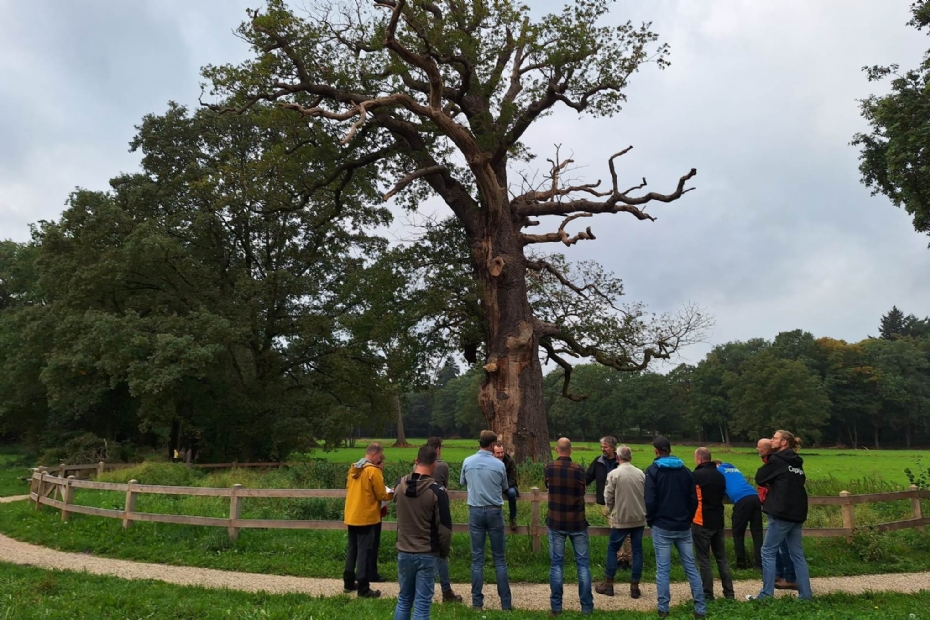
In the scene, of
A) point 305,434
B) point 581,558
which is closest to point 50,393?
point 305,434

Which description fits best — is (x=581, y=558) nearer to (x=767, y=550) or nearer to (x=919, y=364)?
(x=767, y=550)

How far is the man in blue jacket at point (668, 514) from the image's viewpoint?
6.28 m

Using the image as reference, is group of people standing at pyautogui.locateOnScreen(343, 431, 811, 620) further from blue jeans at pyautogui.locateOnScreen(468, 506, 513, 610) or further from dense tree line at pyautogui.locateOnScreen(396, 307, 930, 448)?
dense tree line at pyautogui.locateOnScreen(396, 307, 930, 448)

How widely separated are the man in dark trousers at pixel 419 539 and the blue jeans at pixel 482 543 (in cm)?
124

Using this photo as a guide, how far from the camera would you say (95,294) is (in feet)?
77.4

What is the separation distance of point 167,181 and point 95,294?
20.0 ft

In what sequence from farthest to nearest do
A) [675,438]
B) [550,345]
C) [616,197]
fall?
[675,438]
[550,345]
[616,197]

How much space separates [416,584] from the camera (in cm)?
522

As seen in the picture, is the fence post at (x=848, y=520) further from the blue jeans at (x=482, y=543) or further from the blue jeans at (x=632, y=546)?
the blue jeans at (x=482, y=543)

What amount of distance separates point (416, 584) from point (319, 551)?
4.22 metres

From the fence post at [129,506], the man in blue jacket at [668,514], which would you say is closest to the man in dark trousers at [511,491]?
the man in blue jacket at [668,514]

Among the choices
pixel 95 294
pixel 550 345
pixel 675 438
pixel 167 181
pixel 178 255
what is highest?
pixel 167 181

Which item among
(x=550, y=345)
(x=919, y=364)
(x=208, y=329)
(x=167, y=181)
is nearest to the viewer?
(x=550, y=345)

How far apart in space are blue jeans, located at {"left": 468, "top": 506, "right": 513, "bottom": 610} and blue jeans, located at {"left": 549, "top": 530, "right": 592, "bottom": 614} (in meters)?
0.52
